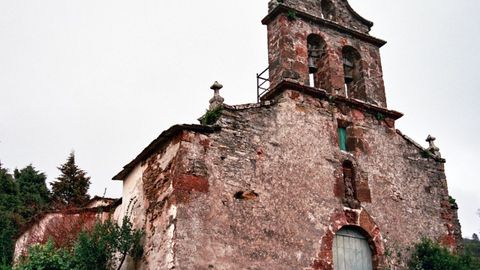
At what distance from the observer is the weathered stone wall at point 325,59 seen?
14391 millimetres

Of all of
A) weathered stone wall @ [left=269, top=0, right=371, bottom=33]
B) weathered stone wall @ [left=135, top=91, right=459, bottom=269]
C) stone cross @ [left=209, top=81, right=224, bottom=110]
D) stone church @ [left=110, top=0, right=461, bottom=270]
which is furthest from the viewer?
weathered stone wall @ [left=269, top=0, right=371, bottom=33]

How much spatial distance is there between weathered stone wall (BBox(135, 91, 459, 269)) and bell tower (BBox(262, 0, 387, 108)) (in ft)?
2.15

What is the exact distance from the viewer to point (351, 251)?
13359 mm

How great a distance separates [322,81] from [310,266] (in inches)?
196

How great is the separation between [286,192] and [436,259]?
4.09m

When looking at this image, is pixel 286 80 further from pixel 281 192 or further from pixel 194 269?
pixel 194 269

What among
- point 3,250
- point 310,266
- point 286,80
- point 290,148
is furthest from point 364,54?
point 3,250

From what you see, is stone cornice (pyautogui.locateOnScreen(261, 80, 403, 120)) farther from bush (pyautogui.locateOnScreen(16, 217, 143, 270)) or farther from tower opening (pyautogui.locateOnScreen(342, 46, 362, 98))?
bush (pyautogui.locateOnScreen(16, 217, 143, 270))

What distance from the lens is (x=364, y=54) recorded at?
52.5 feet

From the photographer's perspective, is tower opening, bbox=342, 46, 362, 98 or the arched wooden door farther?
tower opening, bbox=342, 46, 362, 98

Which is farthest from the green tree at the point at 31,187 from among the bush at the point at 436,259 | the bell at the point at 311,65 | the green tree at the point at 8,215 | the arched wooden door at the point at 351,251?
the bush at the point at 436,259

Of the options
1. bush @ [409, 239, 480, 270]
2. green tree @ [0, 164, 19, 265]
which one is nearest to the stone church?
bush @ [409, 239, 480, 270]

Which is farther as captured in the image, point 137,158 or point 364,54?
point 364,54

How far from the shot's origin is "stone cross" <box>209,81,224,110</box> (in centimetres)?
1297
